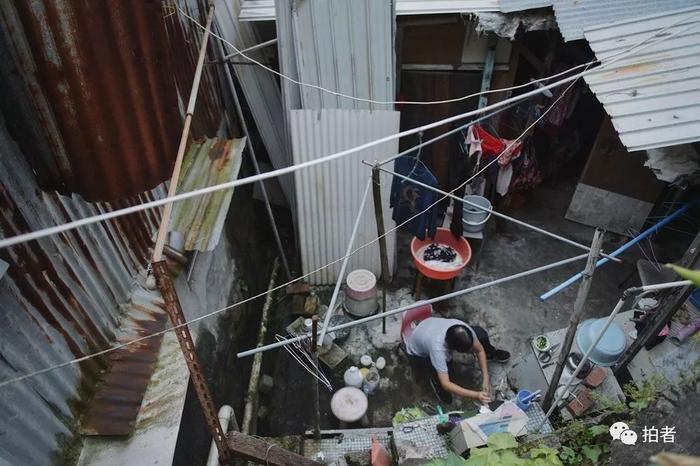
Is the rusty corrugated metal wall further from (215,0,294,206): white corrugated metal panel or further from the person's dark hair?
the person's dark hair

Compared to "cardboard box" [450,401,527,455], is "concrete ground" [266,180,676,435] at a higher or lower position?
lower

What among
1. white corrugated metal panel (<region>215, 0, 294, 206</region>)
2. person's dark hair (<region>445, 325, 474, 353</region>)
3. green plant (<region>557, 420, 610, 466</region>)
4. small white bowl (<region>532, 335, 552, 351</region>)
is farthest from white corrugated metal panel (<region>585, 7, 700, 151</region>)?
white corrugated metal panel (<region>215, 0, 294, 206</region>)

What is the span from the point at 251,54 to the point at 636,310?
23.9ft

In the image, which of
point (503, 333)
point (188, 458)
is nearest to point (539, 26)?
point (503, 333)

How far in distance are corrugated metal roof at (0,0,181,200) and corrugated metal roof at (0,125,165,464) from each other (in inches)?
9.4

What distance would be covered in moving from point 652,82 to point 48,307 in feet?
21.9

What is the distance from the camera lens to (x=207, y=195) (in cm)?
447

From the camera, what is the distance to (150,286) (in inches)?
148

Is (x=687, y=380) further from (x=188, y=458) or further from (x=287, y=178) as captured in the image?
(x=287, y=178)

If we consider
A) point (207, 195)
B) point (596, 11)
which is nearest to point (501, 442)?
point (207, 195)

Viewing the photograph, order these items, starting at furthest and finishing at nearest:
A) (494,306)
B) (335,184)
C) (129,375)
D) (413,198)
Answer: (494,306)
(335,184)
(413,198)
(129,375)

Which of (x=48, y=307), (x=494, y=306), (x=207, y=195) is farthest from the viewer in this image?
(x=494, y=306)

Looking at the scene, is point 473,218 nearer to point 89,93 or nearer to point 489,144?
point 489,144

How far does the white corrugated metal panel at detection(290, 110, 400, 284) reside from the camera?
20.8ft
